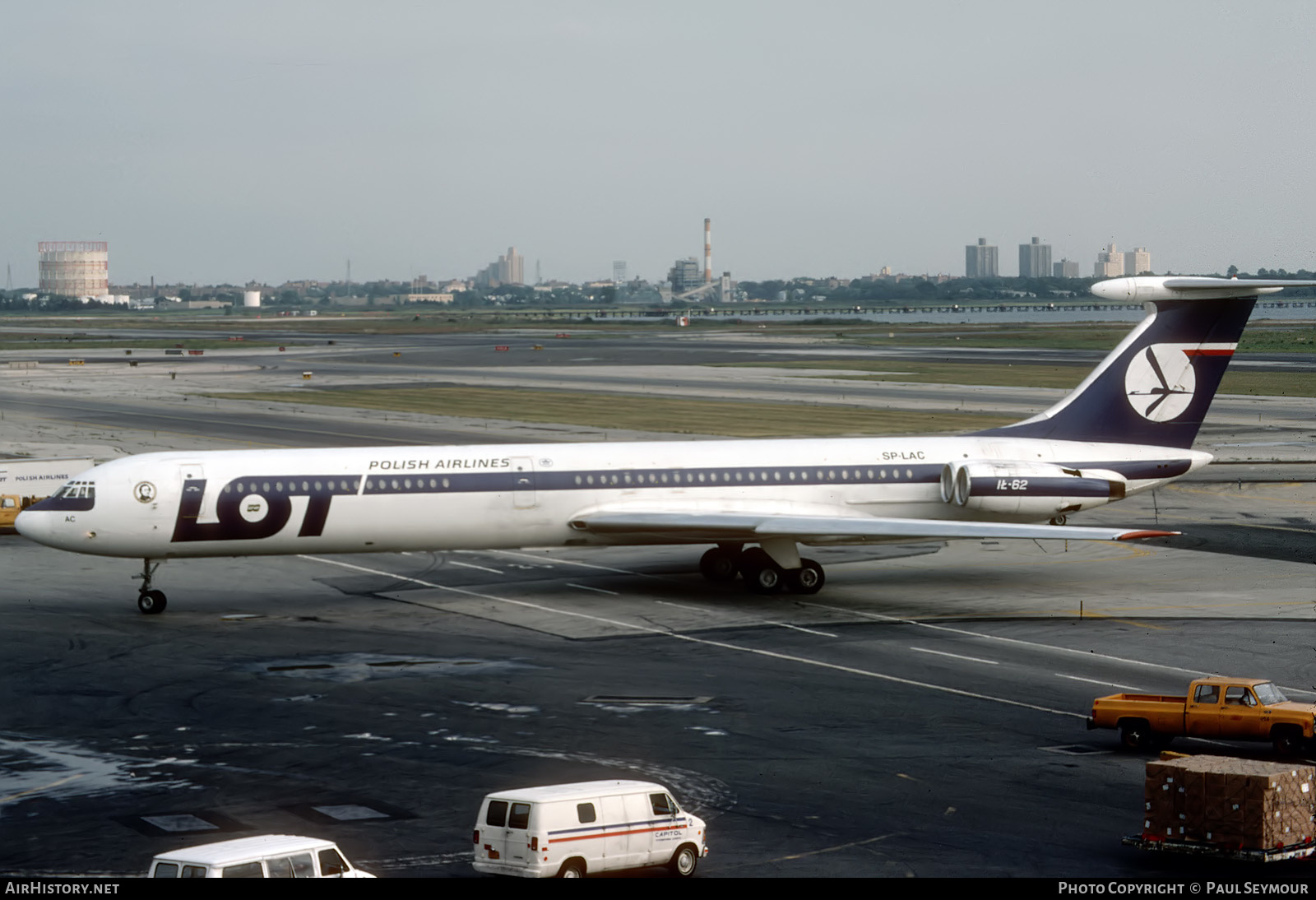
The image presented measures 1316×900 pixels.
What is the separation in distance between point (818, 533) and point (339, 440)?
36.8 m

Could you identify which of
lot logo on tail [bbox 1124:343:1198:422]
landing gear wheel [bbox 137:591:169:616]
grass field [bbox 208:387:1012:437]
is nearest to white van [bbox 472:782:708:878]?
landing gear wheel [bbox 137:591:169:616]

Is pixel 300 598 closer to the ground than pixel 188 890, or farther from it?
closer to the ground

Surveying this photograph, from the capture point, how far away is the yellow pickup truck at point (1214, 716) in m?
22.5

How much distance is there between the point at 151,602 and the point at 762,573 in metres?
14.3

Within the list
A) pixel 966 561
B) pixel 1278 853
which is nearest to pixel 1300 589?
pixel 966 561

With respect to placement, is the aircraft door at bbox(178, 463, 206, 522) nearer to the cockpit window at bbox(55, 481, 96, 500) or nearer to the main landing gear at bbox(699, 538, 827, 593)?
the cockpit window at bbox(55, 481, 96, 500)

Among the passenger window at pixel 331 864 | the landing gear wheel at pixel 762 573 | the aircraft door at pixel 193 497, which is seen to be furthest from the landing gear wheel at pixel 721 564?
the passenger window at pixel 331 864

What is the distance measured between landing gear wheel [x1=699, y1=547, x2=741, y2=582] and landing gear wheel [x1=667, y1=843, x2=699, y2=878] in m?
21.1

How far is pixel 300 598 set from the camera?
37.0m

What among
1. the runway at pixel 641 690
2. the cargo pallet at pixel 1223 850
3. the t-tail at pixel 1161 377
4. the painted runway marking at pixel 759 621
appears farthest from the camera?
the t-tail at pixel 1161 377

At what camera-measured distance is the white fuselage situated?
1357 inches

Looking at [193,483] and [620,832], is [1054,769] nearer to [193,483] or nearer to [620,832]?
[620,832]

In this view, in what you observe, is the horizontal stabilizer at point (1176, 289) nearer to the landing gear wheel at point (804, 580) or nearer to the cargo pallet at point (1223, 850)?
the landing gear wheel at point (804, 580)

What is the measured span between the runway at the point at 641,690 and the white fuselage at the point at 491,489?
1765 mm
